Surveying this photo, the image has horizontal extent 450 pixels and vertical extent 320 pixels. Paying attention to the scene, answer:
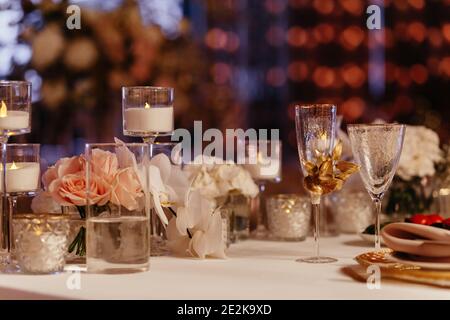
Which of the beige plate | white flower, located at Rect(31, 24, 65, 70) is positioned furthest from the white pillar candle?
white flower, located at Rect(31, 24, 65, 70)

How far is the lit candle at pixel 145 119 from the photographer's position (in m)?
1.53

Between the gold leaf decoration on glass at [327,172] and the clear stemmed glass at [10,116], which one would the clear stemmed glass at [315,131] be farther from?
the clear stemmed glass at [10,116]

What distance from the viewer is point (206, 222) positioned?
4.86ft

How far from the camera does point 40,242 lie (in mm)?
1309

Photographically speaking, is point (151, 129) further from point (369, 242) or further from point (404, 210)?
point (404, 210)

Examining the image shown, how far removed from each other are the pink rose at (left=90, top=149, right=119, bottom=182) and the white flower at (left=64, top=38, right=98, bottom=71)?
4.20 feet

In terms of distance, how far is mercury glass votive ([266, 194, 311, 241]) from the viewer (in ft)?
5.84

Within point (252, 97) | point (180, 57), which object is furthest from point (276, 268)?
point (252, 97)

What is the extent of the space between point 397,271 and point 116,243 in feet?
1.45

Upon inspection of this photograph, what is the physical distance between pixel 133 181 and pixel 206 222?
20 cm

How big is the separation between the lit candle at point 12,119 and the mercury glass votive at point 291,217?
618 mm

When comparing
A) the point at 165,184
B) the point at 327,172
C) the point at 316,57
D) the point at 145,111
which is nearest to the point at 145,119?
the point at 145,111

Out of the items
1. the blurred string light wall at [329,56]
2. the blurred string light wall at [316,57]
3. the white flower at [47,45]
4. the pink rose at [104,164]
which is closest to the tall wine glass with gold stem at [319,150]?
the pink rose at [104,164]

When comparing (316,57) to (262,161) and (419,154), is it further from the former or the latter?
(262,161)
